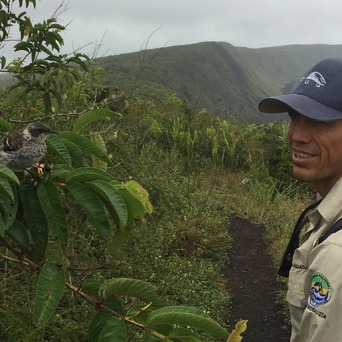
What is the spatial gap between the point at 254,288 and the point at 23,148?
4257 millimetres

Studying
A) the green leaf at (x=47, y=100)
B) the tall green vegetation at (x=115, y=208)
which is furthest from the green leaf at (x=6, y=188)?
the green leaf at (x=47, y=100)

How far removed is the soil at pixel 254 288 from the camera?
14.4 feet

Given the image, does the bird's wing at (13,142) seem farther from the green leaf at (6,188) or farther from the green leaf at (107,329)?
the green leaf at (107,329)

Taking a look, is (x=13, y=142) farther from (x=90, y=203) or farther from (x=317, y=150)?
(x=317, y=150)

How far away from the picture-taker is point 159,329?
3.73 ft

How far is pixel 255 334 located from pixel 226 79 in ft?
207

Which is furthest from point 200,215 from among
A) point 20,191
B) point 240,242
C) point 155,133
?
point 20,191

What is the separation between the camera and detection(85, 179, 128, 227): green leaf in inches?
48.4

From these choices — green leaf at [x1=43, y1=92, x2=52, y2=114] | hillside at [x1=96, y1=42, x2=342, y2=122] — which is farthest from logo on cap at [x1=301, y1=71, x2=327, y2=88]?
hillside at [x1=96, y1=42, x2=342, y2=122]

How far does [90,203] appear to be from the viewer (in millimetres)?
1273

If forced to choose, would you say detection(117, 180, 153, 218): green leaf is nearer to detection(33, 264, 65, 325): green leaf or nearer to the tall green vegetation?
the tall green vegetation

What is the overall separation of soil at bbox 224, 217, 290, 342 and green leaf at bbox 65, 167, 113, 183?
3.44 metres

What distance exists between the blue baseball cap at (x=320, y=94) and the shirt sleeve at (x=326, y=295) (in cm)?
49

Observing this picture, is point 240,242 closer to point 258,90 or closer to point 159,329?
point 159,329
